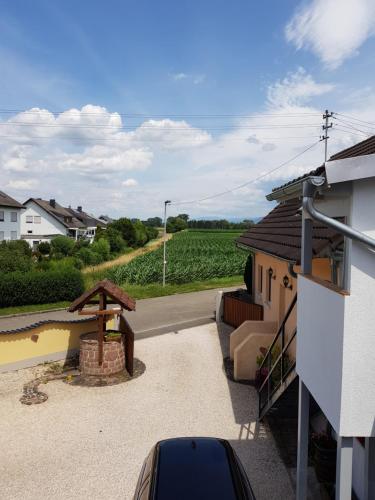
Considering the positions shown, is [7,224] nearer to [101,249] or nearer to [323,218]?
[101,249]

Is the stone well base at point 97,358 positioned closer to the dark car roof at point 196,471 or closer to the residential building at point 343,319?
the dark car roof at point 196,471

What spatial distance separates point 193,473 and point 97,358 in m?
6.72

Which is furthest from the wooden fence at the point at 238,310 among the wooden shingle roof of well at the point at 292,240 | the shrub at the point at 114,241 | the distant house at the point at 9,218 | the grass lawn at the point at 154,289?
the shrub at the point at 114,241

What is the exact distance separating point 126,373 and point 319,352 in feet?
26.2

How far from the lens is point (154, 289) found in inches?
976

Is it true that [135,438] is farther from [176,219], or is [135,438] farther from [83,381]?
[176,219]

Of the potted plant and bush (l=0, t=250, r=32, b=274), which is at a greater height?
bush (l=0, t=250, r=32, b=274)

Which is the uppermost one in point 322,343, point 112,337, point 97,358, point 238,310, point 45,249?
point 322,343

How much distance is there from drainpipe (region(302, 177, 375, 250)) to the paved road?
1253 centimetres

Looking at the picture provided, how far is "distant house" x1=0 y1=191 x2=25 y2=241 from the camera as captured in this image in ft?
138

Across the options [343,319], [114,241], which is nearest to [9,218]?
[114,241]

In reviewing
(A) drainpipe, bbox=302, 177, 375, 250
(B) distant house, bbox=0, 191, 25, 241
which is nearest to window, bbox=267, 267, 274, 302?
(A) drainpipe, bbox=302, 177, 375, 250

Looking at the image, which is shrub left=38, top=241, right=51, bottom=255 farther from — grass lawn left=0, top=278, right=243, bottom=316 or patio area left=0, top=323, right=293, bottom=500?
patio area left=0, top=323, right=293, bottom=500

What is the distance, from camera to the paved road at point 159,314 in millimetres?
16969
